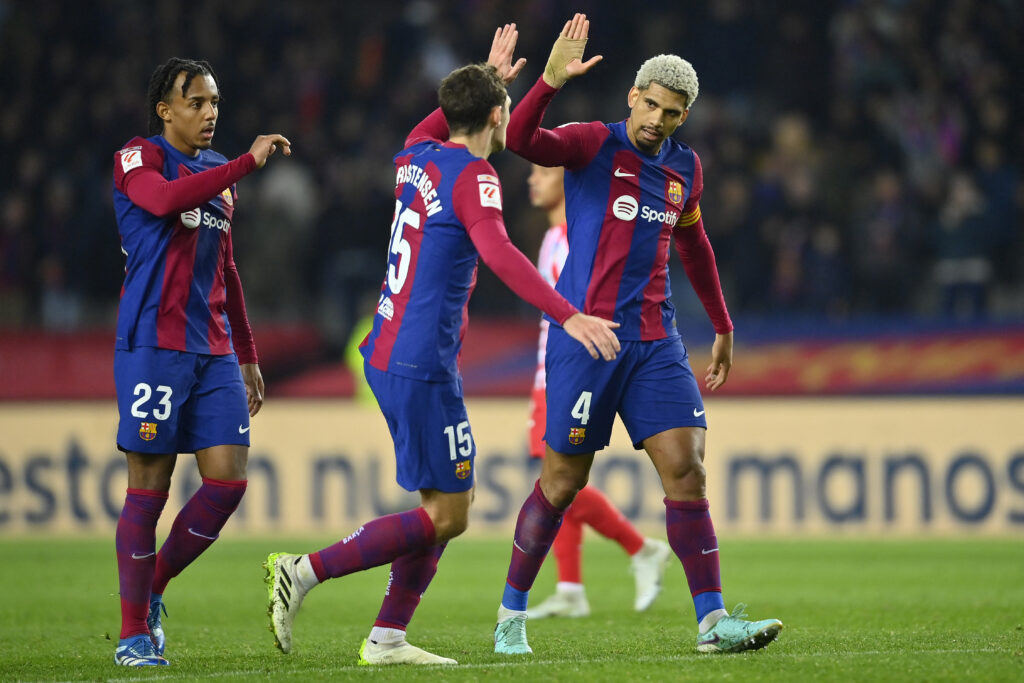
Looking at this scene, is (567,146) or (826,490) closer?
(567,146)

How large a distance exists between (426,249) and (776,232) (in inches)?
352

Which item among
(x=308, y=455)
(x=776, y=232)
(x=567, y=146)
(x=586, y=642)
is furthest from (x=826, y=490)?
(x=567, y=146)

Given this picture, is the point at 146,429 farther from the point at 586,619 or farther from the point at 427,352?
the point at 586,619

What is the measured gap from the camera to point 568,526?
25.7ft

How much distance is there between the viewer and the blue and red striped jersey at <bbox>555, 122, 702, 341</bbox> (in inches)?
223

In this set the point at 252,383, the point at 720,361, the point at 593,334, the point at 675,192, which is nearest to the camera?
the point at 593,334

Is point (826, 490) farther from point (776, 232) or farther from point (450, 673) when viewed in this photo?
point (450, 673)

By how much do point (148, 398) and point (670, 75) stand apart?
8.19 ft

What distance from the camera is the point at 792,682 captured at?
4.60 metres

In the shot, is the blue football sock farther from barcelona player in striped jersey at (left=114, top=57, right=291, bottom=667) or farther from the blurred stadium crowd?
the blurred stadium crowd

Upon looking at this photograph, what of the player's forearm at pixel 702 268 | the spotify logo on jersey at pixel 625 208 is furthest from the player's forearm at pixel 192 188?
the player's forearm at pixel 702 268

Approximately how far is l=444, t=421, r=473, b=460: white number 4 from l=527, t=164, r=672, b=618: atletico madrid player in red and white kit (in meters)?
2.46

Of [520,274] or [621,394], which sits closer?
[520,274]

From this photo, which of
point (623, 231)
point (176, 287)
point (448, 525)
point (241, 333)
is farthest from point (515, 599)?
point (176, 287)
